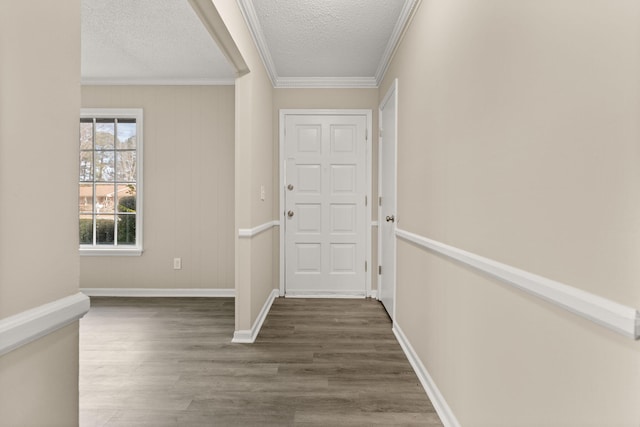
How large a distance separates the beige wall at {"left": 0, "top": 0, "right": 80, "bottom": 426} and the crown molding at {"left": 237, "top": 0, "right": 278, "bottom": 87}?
1.91 m

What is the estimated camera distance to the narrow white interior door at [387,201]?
11.0 feet

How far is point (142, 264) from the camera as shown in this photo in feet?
13.8

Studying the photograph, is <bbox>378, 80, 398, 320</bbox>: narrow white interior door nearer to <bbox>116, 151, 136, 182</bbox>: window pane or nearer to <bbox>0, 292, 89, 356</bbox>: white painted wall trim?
<bbox>0, 292, 89, 356</bbox>: white painted wall trim

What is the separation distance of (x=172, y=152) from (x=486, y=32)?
11.9ft

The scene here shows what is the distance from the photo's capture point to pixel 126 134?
419 centimetres

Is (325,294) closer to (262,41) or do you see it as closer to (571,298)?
(262,41)

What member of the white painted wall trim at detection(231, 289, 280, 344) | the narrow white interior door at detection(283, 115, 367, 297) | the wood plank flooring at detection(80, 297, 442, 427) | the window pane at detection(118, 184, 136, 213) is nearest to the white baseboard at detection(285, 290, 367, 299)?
the narrow white interior door at detection(283, 115, 367, 297)

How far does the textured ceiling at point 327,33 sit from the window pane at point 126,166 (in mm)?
1986

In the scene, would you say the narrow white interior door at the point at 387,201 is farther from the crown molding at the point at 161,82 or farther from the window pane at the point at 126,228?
the window pane at the point at 126,228

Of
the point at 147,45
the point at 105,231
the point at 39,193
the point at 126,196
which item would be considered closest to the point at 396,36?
the point at 147,45

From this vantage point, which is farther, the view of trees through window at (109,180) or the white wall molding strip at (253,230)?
the view of trees through window at (109,180)

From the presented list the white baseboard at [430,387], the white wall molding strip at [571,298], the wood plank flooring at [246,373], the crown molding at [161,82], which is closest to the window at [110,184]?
the crown molding at [161,82]

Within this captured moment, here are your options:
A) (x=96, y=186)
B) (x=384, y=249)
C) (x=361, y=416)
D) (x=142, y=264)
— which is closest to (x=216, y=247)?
(x=142, y=264)

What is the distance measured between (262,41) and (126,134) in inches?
85.0
